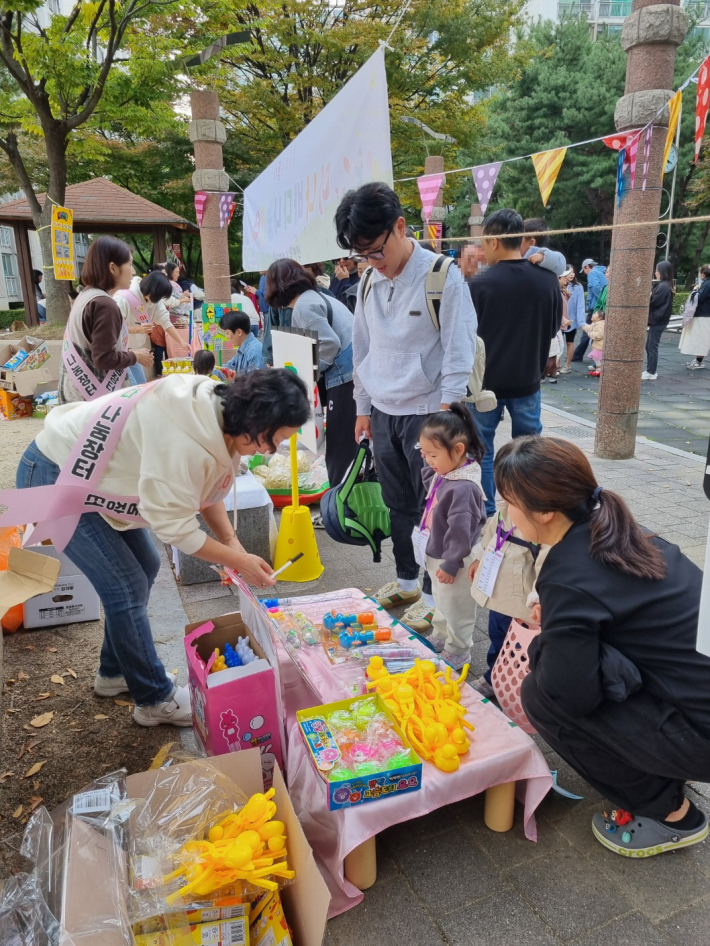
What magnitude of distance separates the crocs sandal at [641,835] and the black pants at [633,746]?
39 mm

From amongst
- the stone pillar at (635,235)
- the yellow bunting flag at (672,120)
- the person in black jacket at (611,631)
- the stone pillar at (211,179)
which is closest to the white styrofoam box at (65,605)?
the person in black jacket at (611,631)

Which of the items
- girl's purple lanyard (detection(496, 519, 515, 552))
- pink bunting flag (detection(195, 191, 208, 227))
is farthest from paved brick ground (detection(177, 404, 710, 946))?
pink bunting flag (detection(195, 191, 208, 227))

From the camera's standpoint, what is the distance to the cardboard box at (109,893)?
1.46 m

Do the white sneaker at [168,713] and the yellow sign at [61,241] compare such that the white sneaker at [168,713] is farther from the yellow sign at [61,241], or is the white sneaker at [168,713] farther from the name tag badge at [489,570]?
the yellow sign at [61,241]

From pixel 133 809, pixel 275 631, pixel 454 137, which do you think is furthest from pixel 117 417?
pixel 454 137

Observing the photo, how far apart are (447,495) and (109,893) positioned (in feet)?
5.84

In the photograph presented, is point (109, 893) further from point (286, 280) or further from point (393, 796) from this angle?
point (286, 280)

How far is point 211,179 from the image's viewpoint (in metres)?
7.76

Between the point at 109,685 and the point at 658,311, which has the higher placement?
the point at 658,311

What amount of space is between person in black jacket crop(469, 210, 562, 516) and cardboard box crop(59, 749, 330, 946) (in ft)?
9.58

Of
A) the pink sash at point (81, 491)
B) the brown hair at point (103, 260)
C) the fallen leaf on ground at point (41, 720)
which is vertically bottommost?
the fallen leaf on ground at point (41, 720)

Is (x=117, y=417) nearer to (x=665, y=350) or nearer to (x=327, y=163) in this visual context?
(x=327, y=163)

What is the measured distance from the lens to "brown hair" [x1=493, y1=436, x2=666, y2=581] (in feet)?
5.56

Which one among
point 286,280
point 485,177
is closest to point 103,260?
point 286,280
